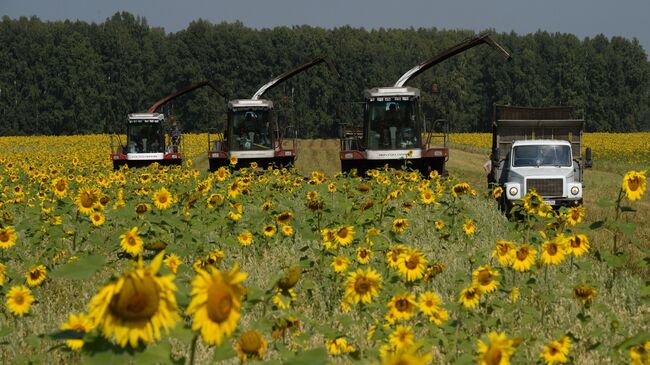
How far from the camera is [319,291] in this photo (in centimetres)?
627

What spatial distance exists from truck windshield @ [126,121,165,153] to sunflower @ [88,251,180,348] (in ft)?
81.7

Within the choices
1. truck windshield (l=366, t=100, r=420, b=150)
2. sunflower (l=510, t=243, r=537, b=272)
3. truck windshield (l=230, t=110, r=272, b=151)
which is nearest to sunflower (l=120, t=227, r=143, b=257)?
sunflower (l=510, t=243, r=537, b=272)

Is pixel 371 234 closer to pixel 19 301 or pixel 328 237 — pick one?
pixel 328 237

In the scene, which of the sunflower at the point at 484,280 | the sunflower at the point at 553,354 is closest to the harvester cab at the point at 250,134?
the sunflower at the point at 484,280

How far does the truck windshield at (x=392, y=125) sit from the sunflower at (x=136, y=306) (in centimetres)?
1753

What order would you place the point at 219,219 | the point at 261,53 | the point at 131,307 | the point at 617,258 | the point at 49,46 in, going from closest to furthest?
the point at 131,307, the point at 617,258, the point at 219,219, the point at 49,46, the point at 261,53

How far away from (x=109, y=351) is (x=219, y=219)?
561 centimetres

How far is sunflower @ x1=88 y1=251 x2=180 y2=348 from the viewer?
1871 mm

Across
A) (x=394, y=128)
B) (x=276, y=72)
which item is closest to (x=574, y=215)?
(x=394, y=128)

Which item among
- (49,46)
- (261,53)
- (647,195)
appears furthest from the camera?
(261,53)

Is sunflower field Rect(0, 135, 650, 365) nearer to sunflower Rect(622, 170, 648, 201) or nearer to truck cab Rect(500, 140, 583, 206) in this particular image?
sunflower Rect(622, 170, 648, 201)

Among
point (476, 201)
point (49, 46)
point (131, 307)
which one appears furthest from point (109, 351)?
point (49, 46)

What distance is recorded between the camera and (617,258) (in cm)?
555

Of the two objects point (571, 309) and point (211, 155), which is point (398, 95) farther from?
point (571, 309)
